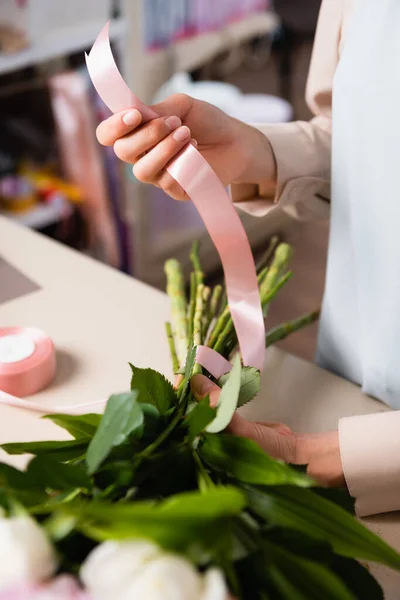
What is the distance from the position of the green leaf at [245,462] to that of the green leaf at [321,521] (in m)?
0.01

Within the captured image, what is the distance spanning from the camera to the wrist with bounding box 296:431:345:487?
76cm

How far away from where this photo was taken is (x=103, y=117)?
88.5 inches

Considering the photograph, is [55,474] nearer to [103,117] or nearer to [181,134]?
[181,134]

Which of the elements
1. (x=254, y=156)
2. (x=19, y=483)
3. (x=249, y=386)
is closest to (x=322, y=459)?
(x=249, y=386)

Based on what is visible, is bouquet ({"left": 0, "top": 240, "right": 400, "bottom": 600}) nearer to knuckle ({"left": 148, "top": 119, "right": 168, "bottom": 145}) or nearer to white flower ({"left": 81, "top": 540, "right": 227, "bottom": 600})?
white flower ({"left": 81, "top": 540, "right": 227, "bottom": 600})

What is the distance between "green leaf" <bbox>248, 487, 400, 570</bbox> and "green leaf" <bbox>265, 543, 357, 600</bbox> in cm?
3

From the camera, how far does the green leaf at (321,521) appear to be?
1.70ft

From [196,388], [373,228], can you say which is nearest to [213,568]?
[196,388]

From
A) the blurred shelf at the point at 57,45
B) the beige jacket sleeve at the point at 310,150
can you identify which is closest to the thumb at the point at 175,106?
the beige jacket sleeve at the point at 310,150

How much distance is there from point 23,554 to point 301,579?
0.18 meters

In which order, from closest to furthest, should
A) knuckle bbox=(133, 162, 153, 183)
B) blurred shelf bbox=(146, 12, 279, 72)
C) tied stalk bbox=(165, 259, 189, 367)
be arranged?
knuckle bbox=(133, 162, 153, 183) < tied stalk bbox=(165, 259, 189, 367) < blurred shelf bbox=(146, 12, 279, 72)

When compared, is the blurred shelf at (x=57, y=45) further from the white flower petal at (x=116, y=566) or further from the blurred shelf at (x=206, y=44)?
the white flower petal at (x=116, y=566)

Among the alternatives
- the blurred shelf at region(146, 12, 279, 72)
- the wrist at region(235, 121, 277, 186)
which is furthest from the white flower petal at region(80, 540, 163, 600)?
the blurred shelf at region(146, 12, 279, 72)

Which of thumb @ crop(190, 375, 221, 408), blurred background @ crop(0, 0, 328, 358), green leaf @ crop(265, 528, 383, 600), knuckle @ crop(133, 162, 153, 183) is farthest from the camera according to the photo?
blurred background @ crop(0, 0, 328, 358)
